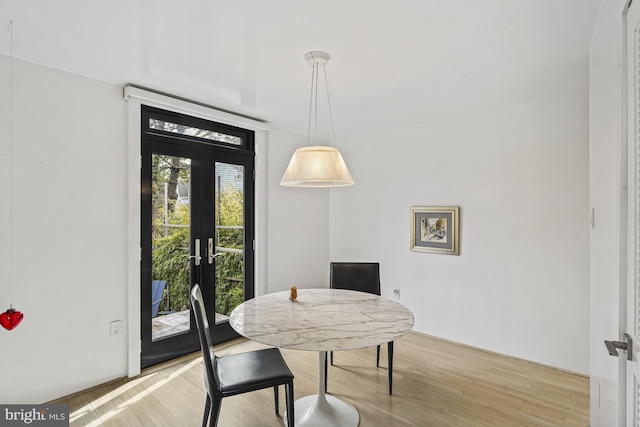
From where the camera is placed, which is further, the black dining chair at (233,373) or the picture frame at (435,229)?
the picture frame at (435,229)

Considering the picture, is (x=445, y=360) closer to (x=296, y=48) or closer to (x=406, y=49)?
(x=406, y=49)

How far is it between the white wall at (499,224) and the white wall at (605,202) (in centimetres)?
108

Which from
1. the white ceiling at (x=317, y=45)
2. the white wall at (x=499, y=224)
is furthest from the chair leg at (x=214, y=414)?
the white wall at (x=499, y=224)

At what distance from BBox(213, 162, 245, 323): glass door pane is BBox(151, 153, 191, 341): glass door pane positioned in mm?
327

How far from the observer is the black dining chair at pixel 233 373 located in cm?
172

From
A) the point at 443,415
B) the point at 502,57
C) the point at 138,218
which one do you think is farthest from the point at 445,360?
the point at 138,218

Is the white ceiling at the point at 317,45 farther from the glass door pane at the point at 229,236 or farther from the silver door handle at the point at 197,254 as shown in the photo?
the silver door handle at the point at 197,254

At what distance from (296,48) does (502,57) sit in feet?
4.71

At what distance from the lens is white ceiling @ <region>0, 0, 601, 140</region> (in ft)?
5.70

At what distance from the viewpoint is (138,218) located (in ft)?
9.11

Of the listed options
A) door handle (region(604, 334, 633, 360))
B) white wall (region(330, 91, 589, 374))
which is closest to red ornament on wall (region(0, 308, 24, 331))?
door handle (region(604, 334, 633, 360))

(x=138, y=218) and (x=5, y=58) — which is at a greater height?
(x=5, y=58)

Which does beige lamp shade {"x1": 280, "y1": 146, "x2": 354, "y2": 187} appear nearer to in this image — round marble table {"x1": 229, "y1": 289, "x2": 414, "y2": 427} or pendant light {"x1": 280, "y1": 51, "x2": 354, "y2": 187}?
pendant light {"x1": 280, "y1": 51, "x2": 354, "y2": 187}

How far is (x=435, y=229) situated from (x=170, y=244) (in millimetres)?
2773
